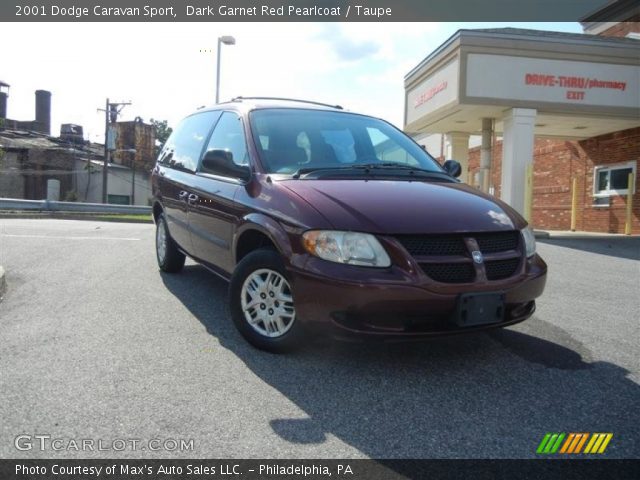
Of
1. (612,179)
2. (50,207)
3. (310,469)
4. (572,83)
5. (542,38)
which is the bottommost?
(310,469)

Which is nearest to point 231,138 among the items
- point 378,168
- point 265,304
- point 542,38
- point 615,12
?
point 378,168

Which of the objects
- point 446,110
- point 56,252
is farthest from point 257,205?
point 446,110

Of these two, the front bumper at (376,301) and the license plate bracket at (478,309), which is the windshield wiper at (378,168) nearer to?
the front bumper at (376,301)

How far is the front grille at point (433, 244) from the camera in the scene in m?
3.03

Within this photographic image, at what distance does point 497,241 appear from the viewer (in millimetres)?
3324

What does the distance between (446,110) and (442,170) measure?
10381 millimetres

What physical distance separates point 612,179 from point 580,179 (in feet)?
4.47

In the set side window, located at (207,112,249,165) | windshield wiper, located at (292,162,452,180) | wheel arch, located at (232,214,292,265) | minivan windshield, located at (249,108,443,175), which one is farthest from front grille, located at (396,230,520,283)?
side window, located at (207,112,249,165)

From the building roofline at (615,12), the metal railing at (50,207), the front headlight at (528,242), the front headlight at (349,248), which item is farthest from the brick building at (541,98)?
the metal railing at (50,207)

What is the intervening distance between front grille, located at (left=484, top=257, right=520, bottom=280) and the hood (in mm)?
212

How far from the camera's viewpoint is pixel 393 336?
9.68 feet

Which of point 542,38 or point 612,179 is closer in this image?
point 542,38

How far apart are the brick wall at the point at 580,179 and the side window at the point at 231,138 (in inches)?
548

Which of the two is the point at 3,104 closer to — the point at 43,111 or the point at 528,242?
the point at 43,111
